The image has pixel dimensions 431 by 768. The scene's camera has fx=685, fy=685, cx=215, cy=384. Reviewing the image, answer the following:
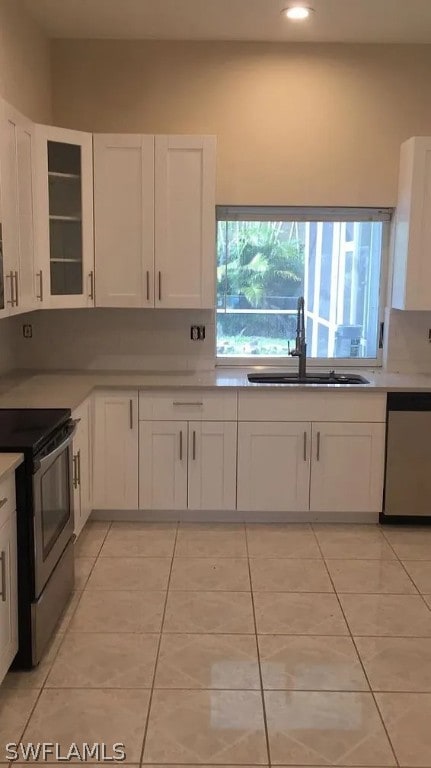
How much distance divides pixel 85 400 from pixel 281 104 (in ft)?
7.40

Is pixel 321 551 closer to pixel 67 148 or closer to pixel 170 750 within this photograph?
pixel 170 750

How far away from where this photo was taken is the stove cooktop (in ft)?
8.39

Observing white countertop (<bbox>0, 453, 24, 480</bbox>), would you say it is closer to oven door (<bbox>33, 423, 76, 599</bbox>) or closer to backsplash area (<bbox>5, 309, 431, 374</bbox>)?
oven door (<bbox>33, 423, 76, 599</bbox>)

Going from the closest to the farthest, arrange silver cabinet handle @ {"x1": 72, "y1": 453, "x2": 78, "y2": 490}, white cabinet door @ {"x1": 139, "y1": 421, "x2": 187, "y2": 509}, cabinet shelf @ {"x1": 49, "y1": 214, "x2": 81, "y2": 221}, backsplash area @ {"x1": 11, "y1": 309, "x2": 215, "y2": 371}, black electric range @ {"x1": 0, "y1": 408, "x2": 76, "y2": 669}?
black electric range @ {"x1": 0, "y1": 408, "x2": 76, "y2": 669}, silver cabinet handle @ {"x1": 72, "y1": 453, "x2": 78, "y2": 490}, cabinet shelf @ {"x1": 49, "y1": 214, "x2": 81, "y2": 221}, white cabinet door @ {"x1": 139, "y1": 421, "x2": 187, "y2": 509}, backsplash area @ {"x1": 11, "y1": 309, "x2": 215, "y2": 371}

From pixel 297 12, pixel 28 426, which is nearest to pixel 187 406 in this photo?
pixel 28 426

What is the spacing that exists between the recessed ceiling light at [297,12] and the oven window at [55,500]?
104 inches

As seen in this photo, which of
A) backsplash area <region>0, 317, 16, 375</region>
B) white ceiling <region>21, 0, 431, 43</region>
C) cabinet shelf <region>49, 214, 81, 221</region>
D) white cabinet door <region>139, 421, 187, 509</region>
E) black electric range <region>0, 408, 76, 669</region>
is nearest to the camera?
black electric range <region>0, 408, 76, 669</region>

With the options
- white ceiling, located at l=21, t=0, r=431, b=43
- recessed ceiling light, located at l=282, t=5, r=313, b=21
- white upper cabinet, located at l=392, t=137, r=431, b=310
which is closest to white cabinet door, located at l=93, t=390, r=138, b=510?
white upper cabinet, located at l=392, t=137, r=431, b=310

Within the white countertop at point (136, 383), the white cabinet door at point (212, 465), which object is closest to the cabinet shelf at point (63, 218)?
the white countertop at point (136, 383)

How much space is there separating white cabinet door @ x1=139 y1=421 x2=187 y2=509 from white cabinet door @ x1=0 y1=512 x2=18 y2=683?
162 centimetres

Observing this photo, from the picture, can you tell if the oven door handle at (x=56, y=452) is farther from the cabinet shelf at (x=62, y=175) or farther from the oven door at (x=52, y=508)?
the cabinet shelf at (x=62, y=175)

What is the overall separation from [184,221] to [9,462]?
2.19 meters

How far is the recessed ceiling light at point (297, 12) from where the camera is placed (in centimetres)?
370

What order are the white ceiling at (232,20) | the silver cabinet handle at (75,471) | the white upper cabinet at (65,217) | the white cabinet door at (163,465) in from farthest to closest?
the white cabinet door at (163,465) < the white upper cabinet at (65,217) < the white ceiling at (232,20) < the silver cabinet handle at (75,471)
